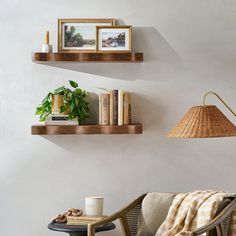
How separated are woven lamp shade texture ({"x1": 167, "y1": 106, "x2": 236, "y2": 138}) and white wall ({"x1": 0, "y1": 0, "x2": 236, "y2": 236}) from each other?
0.56 metres

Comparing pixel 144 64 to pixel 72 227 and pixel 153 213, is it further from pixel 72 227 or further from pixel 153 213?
pixel 72 227

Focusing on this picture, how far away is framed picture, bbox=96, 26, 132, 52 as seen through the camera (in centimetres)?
446

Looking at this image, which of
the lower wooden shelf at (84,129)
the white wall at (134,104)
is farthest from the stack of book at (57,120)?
the white wall at (134,104)

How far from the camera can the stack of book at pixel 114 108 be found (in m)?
4.40

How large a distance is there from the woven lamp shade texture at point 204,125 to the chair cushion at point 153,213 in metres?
0.44

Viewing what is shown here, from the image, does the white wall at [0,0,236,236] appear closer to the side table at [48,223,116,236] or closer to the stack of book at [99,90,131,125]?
the stack of book at [99,90,131,125]

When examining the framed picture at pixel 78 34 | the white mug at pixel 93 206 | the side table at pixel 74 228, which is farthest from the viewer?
the framed picture at pixel 78 34

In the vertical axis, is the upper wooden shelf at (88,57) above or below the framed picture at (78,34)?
below

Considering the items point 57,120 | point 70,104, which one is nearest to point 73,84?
point 70,104

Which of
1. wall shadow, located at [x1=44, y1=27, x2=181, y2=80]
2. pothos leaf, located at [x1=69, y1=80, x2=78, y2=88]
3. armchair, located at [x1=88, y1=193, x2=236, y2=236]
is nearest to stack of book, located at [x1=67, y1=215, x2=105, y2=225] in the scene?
armchair, located at [x1=88, y1=193, x2=236, y2=236]

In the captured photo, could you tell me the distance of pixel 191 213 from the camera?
3850mm

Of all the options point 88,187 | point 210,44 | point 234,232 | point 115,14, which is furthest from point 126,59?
point 234,232

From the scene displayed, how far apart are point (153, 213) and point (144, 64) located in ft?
3.73

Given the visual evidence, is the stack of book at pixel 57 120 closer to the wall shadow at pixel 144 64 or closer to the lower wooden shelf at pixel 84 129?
the lower wooden shelf at pixel 84 129
